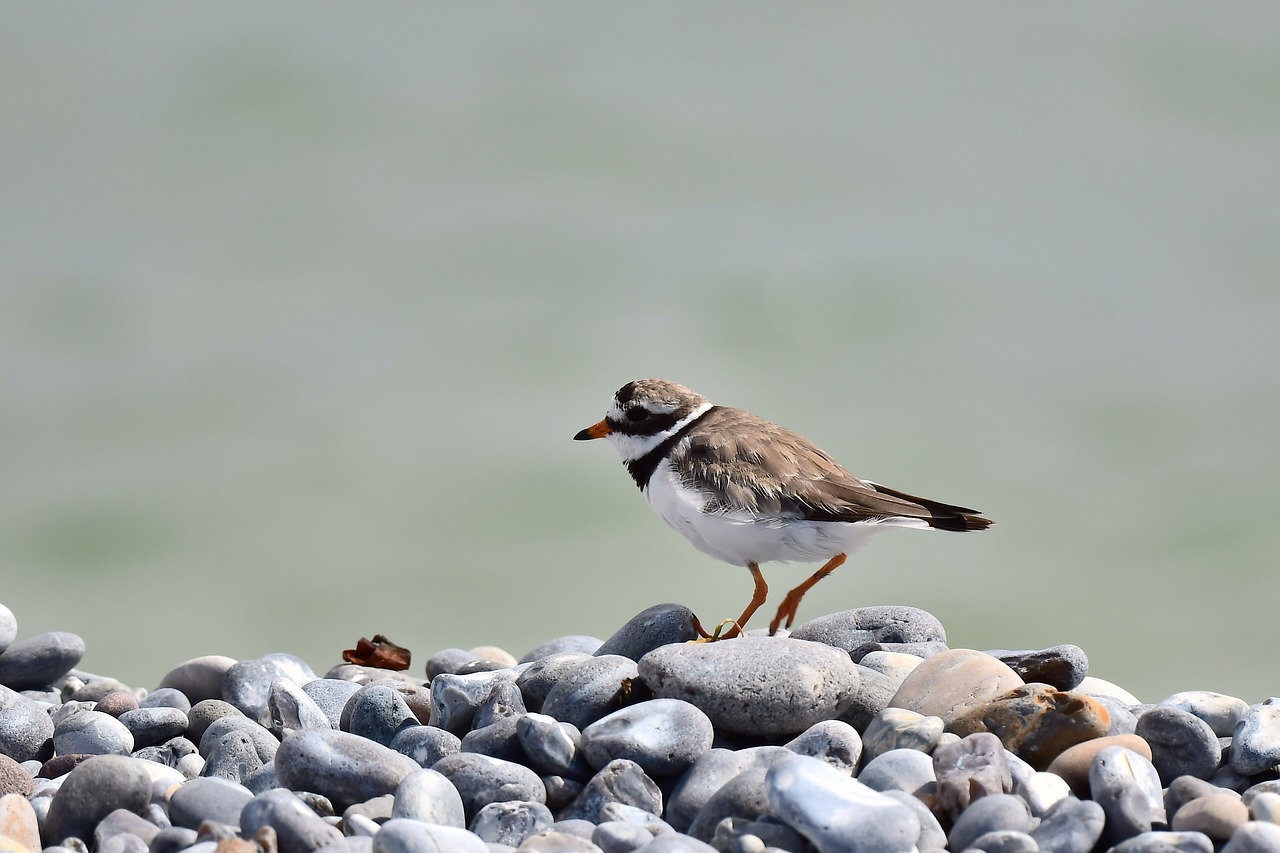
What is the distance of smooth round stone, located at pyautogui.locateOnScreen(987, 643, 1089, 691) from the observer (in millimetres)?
5277

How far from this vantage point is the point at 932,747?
Answer: 4.32 meters

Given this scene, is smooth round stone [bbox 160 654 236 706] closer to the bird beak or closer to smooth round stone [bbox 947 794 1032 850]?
the bird beak

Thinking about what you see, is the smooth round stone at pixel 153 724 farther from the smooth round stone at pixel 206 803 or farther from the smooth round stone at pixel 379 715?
the smooth round stone at pixel 206 803

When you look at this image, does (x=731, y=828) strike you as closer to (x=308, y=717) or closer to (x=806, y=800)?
(x=806, y=800)

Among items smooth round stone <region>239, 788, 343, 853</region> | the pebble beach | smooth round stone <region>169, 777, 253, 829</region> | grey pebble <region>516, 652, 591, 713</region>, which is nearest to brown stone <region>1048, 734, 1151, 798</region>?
the pebble beach

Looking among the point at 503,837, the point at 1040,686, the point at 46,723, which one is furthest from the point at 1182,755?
the point at 46,723

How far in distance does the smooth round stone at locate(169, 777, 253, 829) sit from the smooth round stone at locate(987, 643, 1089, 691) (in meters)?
3.18

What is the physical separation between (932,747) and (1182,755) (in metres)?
0.99

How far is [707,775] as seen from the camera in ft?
13.9

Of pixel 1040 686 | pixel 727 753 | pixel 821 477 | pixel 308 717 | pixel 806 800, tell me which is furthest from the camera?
pixel 821 477

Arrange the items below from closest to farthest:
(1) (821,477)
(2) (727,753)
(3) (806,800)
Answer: (3) (806,800), (2) (727,753), (1) (821,477)

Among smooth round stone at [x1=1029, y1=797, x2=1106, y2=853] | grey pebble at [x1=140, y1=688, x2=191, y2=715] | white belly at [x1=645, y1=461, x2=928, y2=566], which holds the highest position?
white belly at [x1=645, y1=461, x2=928, y2=566]

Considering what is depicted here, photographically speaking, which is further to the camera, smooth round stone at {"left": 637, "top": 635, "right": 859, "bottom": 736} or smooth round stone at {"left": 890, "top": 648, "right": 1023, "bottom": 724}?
smooth round stone at {"left": 890, "top": 648, "right": 1023, "bottom": 724}

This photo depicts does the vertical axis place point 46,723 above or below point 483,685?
below
